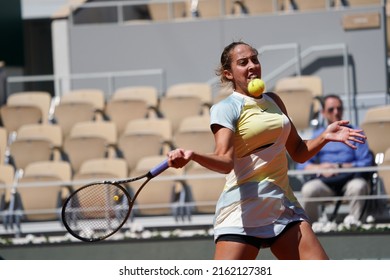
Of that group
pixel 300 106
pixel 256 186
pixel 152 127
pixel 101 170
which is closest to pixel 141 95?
pixel 152 127

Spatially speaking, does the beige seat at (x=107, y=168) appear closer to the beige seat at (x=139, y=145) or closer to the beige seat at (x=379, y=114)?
the beige seat at (x=139, y=145)

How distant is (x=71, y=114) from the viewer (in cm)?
1118

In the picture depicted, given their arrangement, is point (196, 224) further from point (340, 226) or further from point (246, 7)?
point (246, 7)

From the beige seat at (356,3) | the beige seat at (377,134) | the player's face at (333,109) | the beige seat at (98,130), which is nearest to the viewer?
the player's face at (333,109)

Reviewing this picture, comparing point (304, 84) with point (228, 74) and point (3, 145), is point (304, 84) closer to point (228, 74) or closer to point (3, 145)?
point (3, 145)

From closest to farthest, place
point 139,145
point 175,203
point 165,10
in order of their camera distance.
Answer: point 175,203
point 139,145
point 165,10

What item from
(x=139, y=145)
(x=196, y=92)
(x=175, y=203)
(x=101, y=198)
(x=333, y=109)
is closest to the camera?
(x=101, y=198)

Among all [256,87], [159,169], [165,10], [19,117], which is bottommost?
[19,117]

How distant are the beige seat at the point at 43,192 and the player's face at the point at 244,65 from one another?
487 cm

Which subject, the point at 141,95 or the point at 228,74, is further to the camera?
the point at 141,95

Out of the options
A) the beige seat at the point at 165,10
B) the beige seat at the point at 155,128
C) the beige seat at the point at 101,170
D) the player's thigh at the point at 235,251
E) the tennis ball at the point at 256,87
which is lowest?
the beige seat at the point at 101,170

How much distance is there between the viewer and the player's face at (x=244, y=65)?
4746 millimetres

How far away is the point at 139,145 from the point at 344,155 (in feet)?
7.35

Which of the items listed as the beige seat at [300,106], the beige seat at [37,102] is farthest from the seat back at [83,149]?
the beige seat at [300,106]
